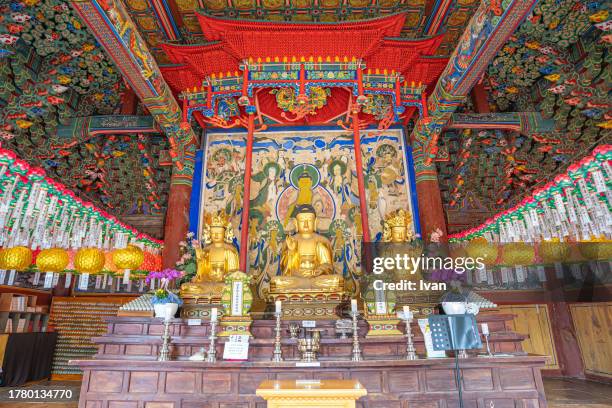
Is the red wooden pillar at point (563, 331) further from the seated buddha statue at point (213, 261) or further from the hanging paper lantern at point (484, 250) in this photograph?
the seated buddha statue at point (213, 261)

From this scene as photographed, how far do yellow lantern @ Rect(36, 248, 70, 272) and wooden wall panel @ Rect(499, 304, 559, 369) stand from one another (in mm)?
8894

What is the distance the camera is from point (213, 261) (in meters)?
5.56

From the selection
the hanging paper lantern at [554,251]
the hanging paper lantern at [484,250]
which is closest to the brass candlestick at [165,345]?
the hanging paper lantern at [484,250]

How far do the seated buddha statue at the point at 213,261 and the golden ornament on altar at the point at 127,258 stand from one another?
139 cm

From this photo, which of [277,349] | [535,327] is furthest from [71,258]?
[535,327]

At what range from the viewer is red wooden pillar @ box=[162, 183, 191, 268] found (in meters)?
6.21

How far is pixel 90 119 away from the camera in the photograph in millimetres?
6527

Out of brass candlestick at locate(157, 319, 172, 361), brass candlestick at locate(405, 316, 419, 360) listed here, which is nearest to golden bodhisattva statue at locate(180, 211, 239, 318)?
brass candlestick at locate(157, 319, 172, 361)

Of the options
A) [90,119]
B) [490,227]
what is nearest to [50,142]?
[90,119]

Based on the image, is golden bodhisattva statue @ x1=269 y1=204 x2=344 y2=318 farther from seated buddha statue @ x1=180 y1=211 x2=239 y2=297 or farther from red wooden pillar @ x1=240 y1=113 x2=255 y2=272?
seated buddha statue @ x1=180 y1=211 x2=239 y2=297

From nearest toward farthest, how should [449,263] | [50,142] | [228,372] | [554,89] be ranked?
[228,372] < [449,263] < [554,89] < [50,142]

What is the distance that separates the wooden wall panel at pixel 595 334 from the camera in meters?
6.87

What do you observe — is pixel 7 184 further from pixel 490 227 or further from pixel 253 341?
pixel 490 227

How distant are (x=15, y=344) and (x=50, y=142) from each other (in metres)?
4.02
